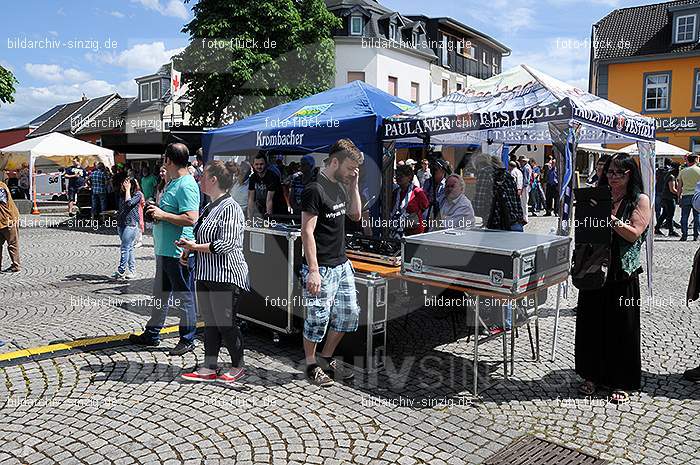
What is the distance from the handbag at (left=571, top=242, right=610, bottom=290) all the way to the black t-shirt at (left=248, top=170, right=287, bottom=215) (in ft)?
21.2

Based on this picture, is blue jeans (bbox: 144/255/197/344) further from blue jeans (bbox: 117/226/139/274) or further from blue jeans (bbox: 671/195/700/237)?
blue jeans (bbox: 671/195/700/237)

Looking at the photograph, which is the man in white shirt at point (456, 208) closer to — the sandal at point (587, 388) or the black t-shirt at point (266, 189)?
the sandal at point (587, 388)

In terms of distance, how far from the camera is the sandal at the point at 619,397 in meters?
4.50

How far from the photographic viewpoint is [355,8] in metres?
34.6

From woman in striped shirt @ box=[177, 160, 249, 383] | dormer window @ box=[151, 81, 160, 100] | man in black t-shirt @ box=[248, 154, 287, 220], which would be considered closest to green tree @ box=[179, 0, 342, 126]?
man in black t-shirt @ box=[248, 154, 287, 220]

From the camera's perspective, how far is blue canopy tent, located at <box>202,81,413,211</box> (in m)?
7.26

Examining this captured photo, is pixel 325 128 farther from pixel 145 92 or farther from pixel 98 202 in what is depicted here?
pixel 145 92

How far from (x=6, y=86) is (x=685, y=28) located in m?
31.8

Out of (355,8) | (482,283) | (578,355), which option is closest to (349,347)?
(482,283)

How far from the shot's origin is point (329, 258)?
15.3 ft

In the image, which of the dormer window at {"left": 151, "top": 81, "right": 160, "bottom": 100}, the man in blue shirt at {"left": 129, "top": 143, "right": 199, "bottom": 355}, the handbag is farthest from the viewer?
the dormer window at {"left": 151, "top": 81, "right": 160, "bottom": 100}

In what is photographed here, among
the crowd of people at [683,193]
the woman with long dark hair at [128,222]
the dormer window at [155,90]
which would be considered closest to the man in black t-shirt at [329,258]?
the woman with long dark hair at [128,222]

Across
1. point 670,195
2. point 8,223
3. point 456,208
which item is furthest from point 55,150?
point 670,195

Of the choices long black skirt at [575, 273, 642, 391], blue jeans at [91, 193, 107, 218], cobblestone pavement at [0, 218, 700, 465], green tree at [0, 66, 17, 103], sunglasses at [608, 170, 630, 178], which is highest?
green tree at [0, 66, 17, 103]
